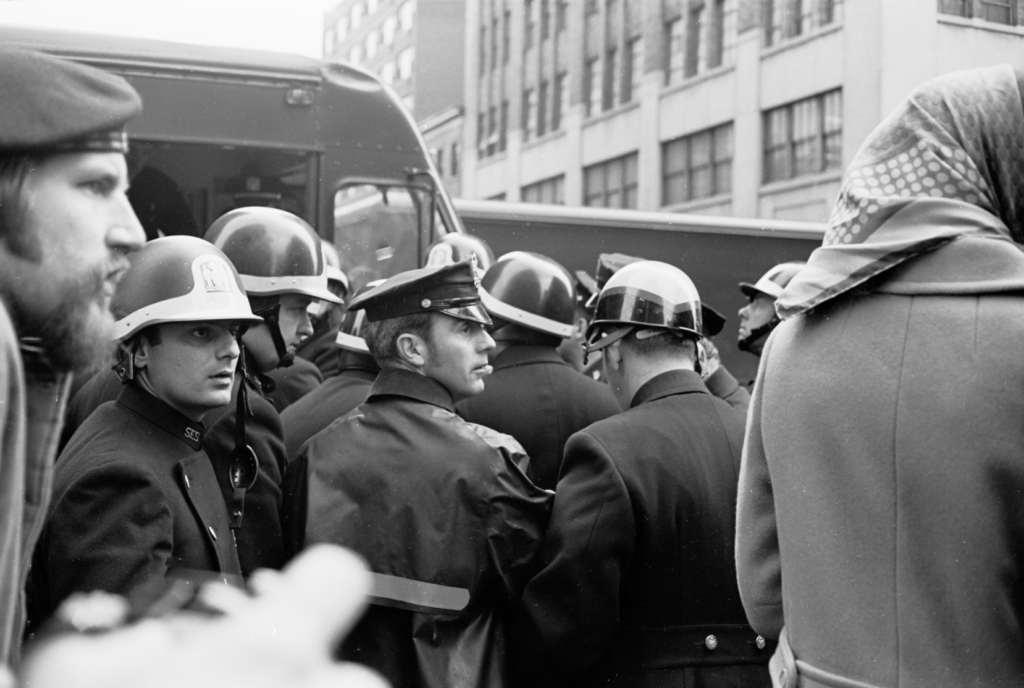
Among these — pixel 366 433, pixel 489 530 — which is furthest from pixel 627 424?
pixel 366 433

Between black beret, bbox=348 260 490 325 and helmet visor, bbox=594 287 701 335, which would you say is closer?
black beret, bbox=348 260 490 325

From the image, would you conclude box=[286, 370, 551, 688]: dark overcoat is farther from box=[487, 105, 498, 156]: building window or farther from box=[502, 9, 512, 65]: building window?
box=[487, 105, 498, 156]: building window

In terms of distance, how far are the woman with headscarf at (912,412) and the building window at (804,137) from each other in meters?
24.5

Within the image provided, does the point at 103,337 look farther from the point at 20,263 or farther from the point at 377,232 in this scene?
the point at 377,232

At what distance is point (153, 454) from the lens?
3.00m

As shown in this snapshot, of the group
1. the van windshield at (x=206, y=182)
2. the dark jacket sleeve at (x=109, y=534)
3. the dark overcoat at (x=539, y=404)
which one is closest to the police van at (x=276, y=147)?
the van windshield at (x=206, y=182)

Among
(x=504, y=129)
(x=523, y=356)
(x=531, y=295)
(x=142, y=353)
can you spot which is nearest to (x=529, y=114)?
(x=504, y=129)

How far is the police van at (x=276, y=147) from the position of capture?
25.1ft

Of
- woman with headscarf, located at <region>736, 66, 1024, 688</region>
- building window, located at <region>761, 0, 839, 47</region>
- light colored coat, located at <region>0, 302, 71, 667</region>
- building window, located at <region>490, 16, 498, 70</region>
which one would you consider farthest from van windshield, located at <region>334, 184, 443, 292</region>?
building window, located at <region>490, 16, 498, 70</region>

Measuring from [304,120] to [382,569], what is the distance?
5.34 metres

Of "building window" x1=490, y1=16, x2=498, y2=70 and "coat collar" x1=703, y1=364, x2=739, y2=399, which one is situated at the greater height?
"building window" x1=490, y1=16, x2=498, y2=70

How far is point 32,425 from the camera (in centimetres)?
145

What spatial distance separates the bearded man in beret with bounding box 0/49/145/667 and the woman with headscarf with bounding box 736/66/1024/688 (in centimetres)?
136

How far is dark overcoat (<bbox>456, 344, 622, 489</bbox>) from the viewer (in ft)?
14.8
